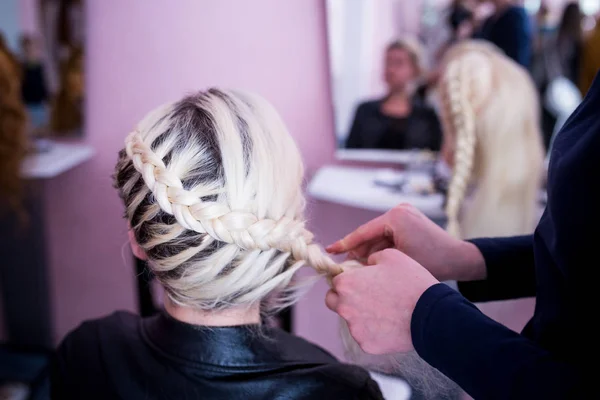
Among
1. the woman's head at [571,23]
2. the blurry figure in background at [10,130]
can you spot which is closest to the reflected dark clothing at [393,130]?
the woman's head at [571,23]

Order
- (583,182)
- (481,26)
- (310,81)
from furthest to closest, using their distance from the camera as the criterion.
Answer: (310,81)
(481,26)
(583,182)

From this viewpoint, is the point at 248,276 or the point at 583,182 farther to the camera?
the point at 248,276

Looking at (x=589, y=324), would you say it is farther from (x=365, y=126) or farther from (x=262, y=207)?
(x=365, y=126)

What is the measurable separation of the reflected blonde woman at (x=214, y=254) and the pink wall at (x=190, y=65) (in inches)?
50.1

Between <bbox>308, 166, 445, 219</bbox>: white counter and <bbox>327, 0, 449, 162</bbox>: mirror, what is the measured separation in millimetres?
140

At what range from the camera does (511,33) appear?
1.96m

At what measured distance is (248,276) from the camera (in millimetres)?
832

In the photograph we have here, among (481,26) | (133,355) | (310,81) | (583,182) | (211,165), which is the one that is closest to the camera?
(583,182)

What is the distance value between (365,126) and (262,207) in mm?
1397

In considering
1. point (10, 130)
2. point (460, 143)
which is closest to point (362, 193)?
point (460, 143)

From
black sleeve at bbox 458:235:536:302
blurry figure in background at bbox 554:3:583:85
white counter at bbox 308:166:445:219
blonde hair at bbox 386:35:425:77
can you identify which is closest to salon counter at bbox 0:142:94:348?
white counter at bbox 308:166:445:219

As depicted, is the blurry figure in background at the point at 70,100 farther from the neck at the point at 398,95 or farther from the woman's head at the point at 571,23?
the woman's head at the point at 571,23

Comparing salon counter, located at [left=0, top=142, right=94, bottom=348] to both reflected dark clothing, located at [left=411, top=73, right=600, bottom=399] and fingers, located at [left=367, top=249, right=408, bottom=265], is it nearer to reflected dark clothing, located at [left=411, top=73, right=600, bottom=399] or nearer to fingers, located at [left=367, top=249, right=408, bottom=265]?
fingers, located at [left=367, top=249, right=408, bottom=265]

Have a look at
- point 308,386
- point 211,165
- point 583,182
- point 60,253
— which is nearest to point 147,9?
point 60,253
